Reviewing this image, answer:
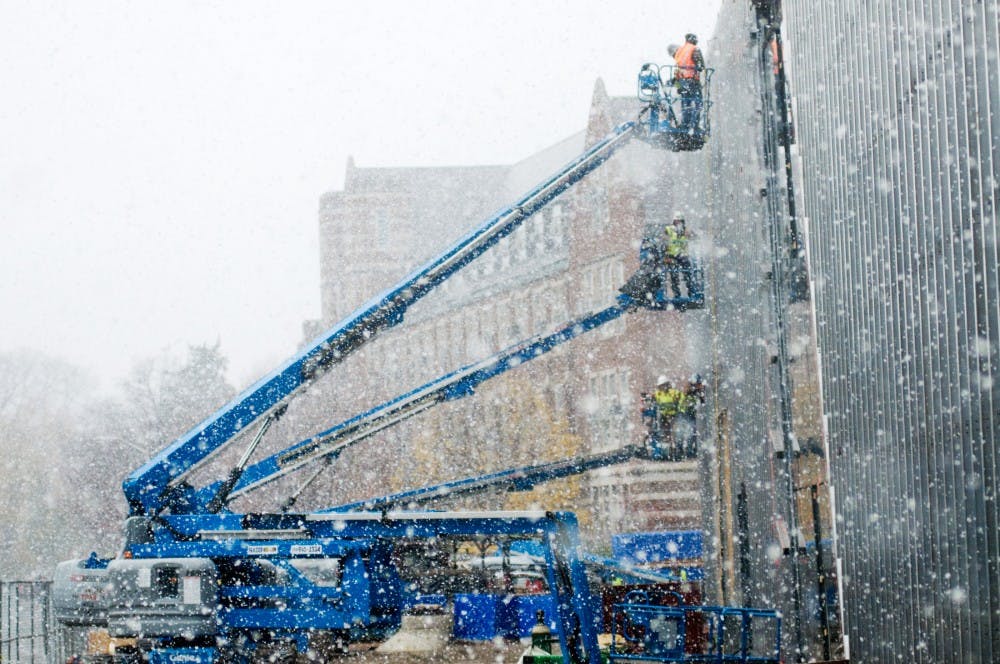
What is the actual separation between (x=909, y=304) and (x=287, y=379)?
789 centimetres

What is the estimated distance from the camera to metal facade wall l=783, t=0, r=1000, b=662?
8.88m

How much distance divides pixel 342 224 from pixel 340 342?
75401 millimetres

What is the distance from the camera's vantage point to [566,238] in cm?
6062

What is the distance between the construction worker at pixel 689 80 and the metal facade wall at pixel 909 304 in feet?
17.6

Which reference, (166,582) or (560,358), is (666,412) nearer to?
(166,582)

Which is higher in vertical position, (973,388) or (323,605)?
(973,388)

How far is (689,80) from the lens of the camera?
18969 millimetres

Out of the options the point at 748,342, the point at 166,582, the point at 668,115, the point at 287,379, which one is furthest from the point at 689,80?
the point at 166,582

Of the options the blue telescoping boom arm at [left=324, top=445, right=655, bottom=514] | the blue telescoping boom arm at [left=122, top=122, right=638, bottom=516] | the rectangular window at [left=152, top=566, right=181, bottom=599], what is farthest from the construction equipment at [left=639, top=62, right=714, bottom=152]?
the rectangular window at [left=152, top=566, right=181, bottom=599]

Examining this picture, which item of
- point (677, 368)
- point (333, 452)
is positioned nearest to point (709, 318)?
point (333, 452)

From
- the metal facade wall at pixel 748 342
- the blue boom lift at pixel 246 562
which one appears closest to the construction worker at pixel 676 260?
the metal facade wall at pixel 748 342

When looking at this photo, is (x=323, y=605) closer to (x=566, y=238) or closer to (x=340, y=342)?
(x=340, y=342)

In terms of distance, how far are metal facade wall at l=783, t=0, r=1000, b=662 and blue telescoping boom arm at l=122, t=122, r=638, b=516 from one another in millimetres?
4900

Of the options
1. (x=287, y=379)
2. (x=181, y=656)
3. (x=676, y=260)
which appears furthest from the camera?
(x=676, y=260)
